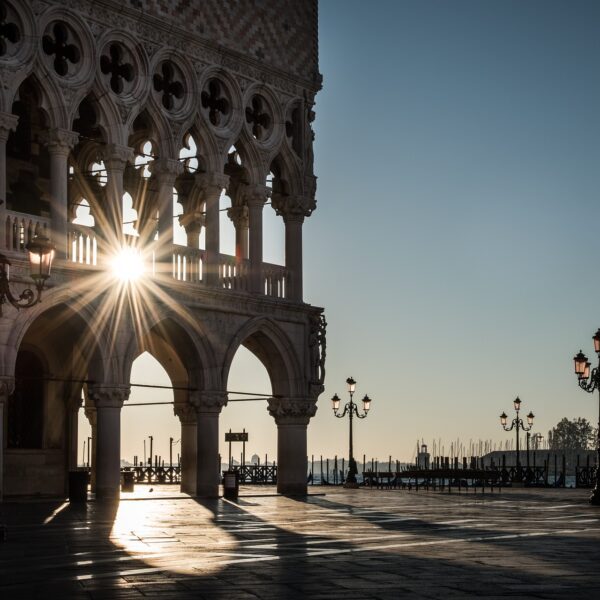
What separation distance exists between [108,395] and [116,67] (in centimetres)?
792

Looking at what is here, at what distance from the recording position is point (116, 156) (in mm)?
30594

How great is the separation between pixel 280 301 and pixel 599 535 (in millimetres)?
17123

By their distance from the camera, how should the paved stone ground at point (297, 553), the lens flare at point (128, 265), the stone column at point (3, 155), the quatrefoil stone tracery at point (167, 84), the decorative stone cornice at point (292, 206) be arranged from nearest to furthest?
the paved stone ground at point (297, 553)
the stone column at point (3, 155)
the lens flare at point (128, 265)
the quatrefoil stone tracery at point (167, 84)
the decorative stone cornice at point (292, 206)

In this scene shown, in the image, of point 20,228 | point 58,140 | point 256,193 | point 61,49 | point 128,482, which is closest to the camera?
point 20,228

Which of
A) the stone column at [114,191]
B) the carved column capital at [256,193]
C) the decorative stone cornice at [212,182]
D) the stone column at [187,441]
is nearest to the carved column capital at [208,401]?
the stone column at [187,441]

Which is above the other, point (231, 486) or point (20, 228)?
point (20, 228)

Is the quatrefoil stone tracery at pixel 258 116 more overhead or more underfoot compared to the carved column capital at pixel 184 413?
more overhead

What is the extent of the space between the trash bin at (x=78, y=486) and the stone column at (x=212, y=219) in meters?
6.34

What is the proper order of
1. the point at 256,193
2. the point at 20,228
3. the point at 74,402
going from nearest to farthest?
the point at 20,228 → the point at 74,402 → the point at 256,193

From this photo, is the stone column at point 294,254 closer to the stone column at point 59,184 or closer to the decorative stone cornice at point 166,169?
the decorative stone cornice at point 166,169

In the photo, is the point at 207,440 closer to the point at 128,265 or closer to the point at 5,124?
the point at 128,265

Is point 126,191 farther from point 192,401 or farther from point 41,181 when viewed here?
point 192,401

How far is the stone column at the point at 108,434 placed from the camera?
29.5 m

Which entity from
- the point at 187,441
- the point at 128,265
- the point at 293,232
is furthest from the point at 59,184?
the point at 187,441
